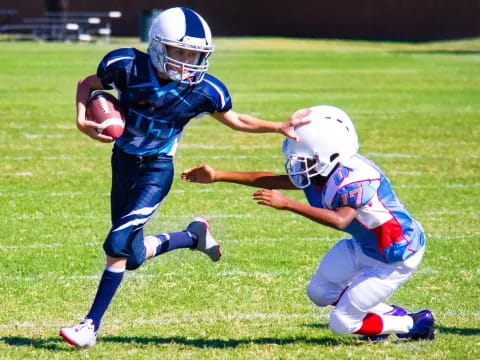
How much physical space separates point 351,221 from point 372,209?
117 mm

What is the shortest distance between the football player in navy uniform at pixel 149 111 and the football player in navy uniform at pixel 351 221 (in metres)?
0.26

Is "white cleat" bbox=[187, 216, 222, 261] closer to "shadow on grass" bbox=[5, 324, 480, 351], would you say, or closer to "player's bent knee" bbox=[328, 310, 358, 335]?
"shadow on grass" bbox=[5, 324, 480, 351]

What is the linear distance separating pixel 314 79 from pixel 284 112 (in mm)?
6733

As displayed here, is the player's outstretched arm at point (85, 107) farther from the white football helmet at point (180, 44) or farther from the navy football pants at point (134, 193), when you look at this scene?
the white football helmet at point (180, 44)

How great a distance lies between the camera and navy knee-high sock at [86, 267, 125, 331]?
15.3ft

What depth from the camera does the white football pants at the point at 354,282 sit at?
15.0 feet

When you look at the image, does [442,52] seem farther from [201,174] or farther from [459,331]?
[201,174]

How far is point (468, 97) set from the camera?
1683 centimetres

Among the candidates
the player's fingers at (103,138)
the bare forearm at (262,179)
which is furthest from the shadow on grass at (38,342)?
the bare forearm at (262,179)

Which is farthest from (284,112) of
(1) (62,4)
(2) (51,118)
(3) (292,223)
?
(1) (62,4)

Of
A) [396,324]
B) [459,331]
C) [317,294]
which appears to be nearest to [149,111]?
[317,294]

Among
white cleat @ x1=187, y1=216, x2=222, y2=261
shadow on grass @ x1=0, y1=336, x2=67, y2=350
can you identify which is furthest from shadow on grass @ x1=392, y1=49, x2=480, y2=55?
shadow on grass @ x1=0, y1=336, x2=67, y2=350

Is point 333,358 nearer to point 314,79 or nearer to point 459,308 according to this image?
point 459,308

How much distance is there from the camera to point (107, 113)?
15.7 ft
